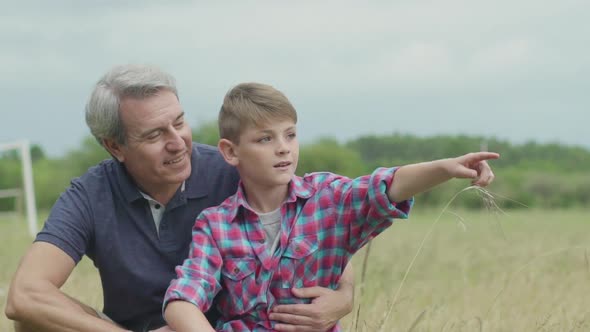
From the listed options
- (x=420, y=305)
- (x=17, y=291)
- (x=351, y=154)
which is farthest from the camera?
(x=351, y=154)

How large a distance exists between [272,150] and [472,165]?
0.61 m

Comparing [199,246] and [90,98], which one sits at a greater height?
[90,98]

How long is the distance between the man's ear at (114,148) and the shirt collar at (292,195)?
609mm

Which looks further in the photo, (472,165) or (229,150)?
(229,150)

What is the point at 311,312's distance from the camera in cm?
296

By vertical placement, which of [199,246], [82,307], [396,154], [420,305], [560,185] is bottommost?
[560,185]

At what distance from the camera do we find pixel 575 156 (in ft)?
87.7

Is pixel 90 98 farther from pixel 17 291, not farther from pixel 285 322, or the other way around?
pixel 285 322

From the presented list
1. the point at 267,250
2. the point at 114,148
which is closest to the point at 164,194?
the point at 114,148

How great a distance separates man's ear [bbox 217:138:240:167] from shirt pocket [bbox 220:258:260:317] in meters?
0.31

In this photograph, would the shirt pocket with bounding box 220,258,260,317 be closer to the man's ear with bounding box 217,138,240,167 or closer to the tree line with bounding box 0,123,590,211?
the man's ear with bounding box 217,138,240,167

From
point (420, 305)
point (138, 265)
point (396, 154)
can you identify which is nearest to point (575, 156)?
point (396, 154)

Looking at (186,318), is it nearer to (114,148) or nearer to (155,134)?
(155,134)

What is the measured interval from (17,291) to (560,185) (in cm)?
2489
